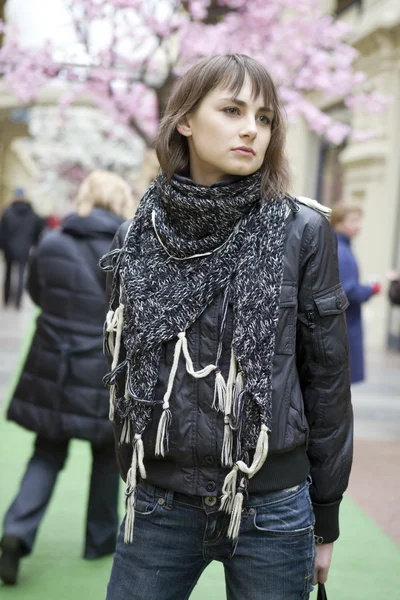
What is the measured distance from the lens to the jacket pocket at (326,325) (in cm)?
227

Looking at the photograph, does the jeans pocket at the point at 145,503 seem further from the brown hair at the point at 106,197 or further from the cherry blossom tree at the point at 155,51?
the cherry blossom tree at the point at 155,51

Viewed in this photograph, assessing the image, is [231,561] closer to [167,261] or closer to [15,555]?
[167,261]

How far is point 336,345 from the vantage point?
2289 millimetres

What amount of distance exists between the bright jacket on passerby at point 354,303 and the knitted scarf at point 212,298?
405cm

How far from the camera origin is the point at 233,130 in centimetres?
225

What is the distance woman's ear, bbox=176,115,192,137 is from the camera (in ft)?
7.76

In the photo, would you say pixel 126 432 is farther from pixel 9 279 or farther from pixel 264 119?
pixel 9 279

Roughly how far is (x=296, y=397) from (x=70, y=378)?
213 cm

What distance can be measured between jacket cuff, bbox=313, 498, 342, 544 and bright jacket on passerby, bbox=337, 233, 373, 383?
3.96 m

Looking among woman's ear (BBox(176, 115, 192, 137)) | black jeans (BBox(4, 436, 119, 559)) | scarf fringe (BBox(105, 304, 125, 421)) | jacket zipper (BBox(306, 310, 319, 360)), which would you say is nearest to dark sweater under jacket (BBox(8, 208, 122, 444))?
A: black jeans (BBox(4, 436, 119, 559))

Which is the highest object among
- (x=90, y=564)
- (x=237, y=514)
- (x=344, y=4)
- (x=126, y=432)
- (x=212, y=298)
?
(x=344, y=4)

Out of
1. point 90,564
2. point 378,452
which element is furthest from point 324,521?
point 378,452

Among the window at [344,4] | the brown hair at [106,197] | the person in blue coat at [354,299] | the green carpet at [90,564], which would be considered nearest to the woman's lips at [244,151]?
the brown hair at [106,197]

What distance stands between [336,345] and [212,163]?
0.54 meters
